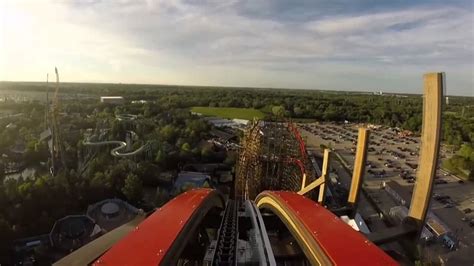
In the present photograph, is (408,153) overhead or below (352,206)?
below

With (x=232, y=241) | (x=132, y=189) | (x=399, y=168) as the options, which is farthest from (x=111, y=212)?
(x=399, y=168)

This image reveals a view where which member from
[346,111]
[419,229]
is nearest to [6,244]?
[419,229]

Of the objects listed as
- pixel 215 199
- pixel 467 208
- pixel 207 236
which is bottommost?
pixel 467 208

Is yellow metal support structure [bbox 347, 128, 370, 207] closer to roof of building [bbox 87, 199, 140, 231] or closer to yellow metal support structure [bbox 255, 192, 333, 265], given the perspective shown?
yellow metal support structure [bbox 255, 192, 333, 265]

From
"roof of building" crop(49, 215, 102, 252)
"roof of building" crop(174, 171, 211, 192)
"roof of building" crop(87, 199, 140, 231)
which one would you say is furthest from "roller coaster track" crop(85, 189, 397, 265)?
"roof of building" crop(174, 171, 211, 192)

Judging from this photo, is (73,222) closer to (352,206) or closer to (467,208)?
(352,206)

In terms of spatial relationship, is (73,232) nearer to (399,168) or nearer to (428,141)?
(428,141)

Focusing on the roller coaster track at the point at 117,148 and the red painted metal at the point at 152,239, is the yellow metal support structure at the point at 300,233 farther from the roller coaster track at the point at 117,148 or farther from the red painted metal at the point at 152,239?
the roller coaster track at the point at 117,148
